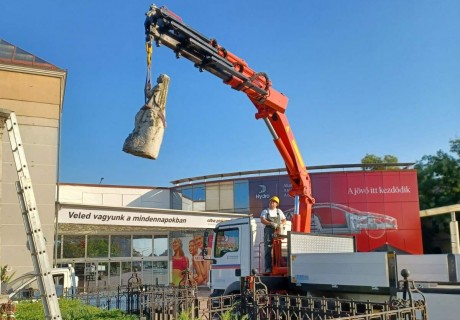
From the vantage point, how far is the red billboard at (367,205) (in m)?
31.7

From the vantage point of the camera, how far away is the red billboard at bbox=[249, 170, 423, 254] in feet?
104

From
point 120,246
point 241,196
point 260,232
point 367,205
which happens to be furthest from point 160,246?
point 260,232

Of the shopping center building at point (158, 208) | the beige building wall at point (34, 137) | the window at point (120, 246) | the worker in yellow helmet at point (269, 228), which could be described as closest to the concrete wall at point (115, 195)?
the shopping center building at point (158, 208)

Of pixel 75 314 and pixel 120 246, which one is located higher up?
pixel 120 246

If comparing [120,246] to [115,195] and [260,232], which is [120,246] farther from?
[260,232]

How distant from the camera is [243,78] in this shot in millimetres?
11117

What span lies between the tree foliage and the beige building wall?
106ft

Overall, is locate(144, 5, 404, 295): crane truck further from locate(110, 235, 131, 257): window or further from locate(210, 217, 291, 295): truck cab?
locate(110, 235, 131, 257): window

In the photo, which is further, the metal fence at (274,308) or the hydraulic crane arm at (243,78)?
the hydraulic crane arm at (243,78)

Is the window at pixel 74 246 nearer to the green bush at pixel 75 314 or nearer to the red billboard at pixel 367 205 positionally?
the red billboard at pixel 367 205

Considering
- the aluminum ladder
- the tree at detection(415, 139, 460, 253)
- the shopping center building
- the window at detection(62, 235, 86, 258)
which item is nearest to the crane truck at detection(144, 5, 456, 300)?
the aluminum ladder

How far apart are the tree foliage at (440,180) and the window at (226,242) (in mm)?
32693

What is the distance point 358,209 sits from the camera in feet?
104

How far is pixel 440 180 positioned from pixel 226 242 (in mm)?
34575
